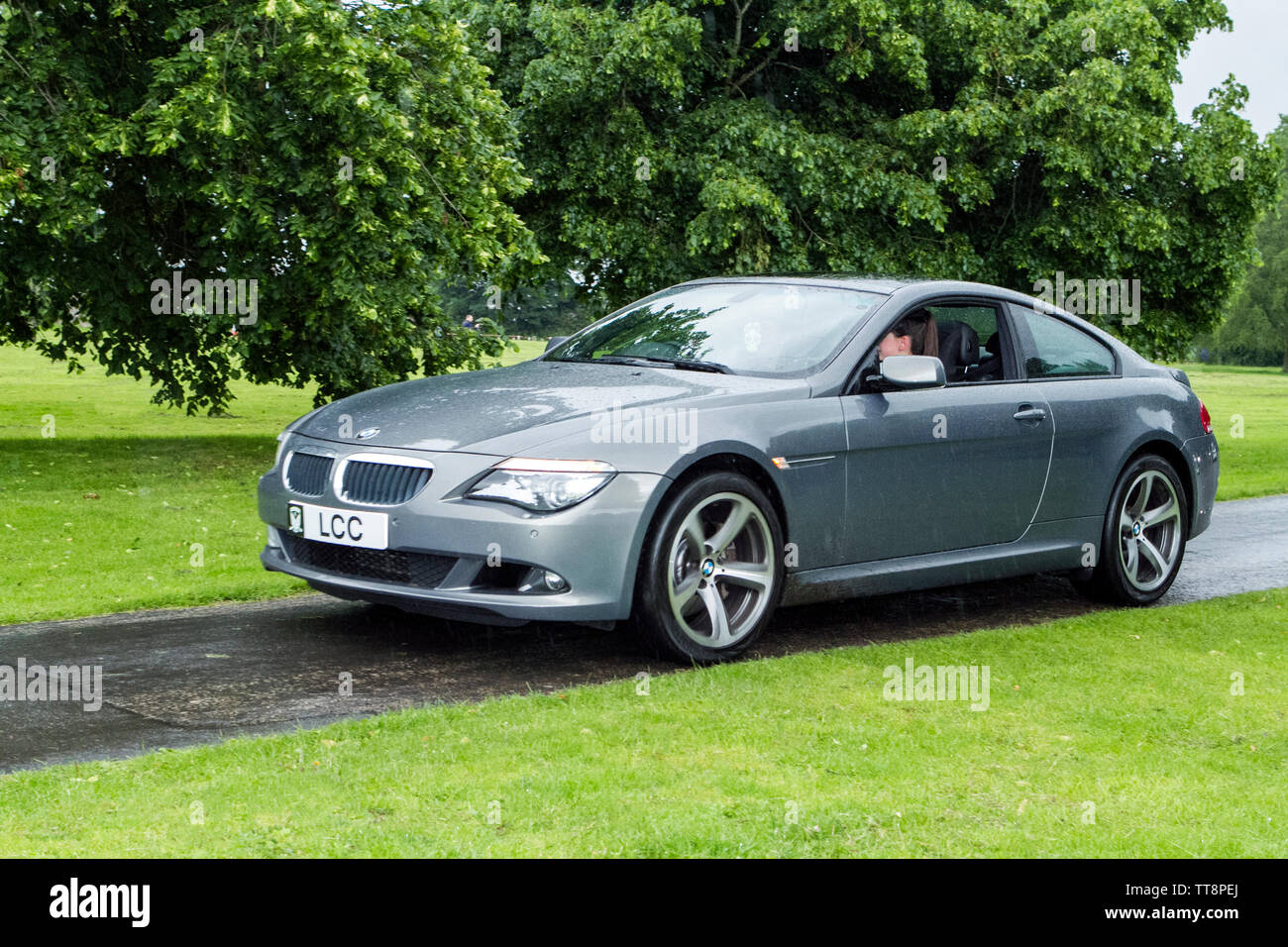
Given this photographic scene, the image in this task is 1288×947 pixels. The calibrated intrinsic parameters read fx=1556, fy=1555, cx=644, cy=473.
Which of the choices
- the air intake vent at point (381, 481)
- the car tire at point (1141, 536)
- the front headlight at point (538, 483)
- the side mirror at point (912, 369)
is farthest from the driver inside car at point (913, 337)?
the air intake vent at point (381, 481)

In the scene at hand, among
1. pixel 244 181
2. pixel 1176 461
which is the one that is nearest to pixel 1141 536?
pixel 1176 461

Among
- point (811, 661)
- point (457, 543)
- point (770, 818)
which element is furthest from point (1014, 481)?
point (770, 818)

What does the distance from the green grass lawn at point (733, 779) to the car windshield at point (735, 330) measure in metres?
1.52

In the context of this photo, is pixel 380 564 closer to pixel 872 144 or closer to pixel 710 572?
pixel 710 572

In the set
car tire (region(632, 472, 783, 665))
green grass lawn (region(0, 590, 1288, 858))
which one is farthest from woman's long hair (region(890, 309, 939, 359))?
green grass lawn (region(0, 590, 1288, 858))

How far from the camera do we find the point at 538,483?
605 cm

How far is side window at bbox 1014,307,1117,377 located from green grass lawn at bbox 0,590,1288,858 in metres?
2.15

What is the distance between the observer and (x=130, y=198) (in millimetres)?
16953

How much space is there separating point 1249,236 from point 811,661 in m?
21.2

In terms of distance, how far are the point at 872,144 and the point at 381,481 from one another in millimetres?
18067

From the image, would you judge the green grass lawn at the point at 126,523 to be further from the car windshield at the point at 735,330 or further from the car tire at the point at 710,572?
the car tire at the point at 710,572

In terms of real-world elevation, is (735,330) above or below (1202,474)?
above

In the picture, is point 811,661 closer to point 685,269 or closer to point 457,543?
point 457,543

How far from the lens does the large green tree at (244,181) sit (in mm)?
14695
